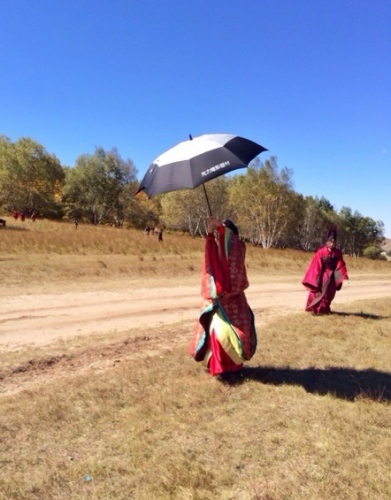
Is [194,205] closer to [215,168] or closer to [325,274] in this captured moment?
[325,274]

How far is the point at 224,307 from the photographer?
4.86 m

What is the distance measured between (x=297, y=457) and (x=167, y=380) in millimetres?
2125

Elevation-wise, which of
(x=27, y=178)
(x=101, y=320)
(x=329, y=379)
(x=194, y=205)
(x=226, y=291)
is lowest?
(x=101, y=320)

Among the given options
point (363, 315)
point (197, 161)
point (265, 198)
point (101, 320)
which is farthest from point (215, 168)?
point (265, 198)

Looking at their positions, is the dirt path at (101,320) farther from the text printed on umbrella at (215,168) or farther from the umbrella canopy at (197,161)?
the text printed on umbrella at (215,168)

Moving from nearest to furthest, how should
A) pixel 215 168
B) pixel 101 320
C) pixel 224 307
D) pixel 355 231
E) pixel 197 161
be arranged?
pixel 215 168, pixel 197 161, pixel 224 307, pixel 101 320, pixel 355 231

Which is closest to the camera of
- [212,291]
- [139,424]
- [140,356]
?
[139,424]

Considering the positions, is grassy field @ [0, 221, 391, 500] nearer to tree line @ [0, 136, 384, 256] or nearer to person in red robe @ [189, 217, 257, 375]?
person in red robe @ [189, 217, 257, 375]

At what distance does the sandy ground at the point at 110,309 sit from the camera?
7.47 m

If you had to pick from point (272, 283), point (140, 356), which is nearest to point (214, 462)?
point (140, 356)

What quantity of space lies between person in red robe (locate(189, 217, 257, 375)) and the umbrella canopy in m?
0.88

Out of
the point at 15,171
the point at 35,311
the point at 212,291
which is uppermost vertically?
the point at 15,171

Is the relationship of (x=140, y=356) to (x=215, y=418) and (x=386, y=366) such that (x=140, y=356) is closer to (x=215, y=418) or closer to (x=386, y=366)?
(x=215, y=418)

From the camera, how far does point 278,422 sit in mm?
3904
